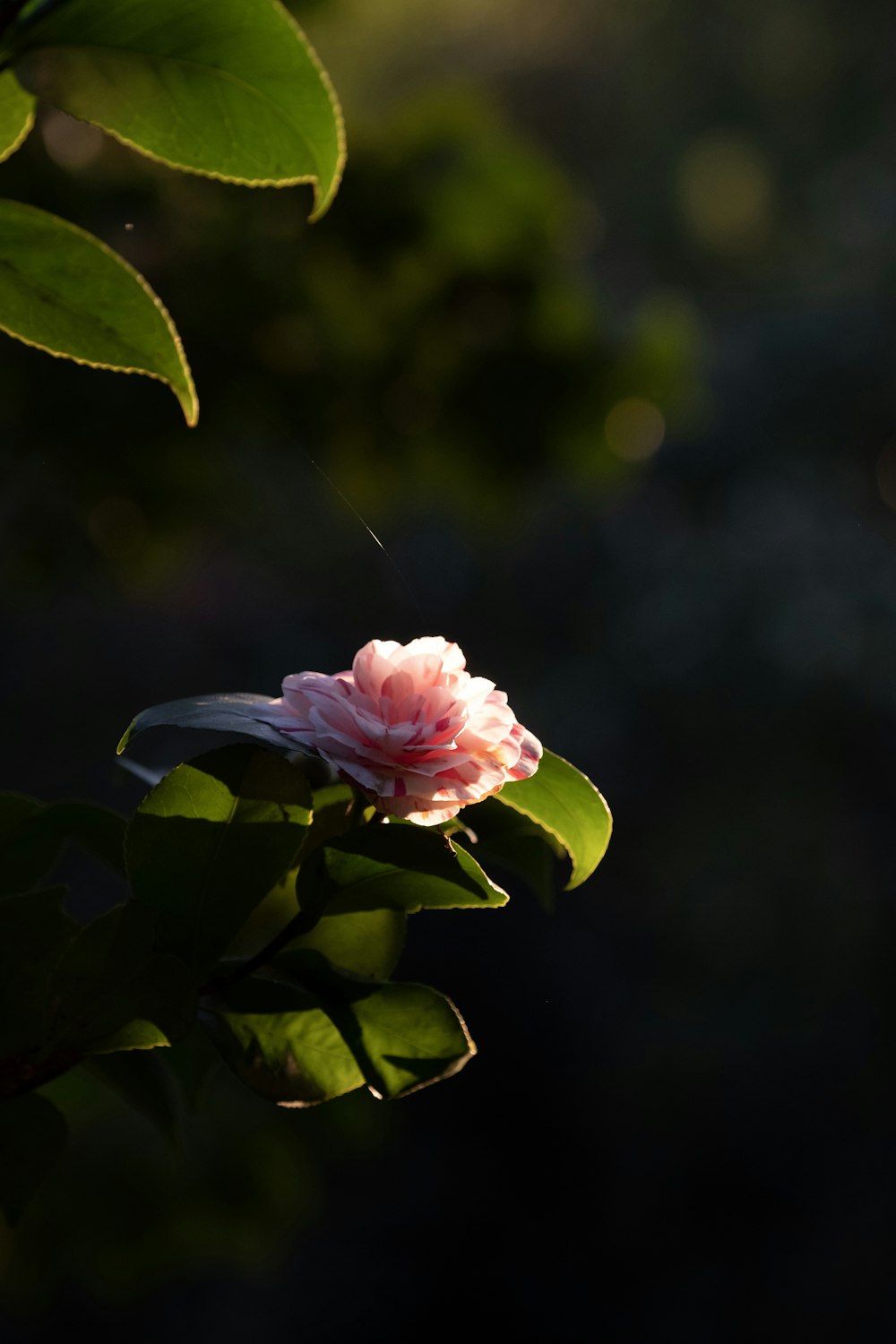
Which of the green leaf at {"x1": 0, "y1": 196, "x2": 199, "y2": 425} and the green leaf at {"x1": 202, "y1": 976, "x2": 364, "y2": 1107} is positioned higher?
the green leaf at {"x1": 0, "y1": 196, "x2": 199, "y2": 425}

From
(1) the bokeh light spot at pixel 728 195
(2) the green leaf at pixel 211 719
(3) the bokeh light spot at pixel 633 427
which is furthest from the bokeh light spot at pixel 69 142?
(1) the bokeh light spot at pixel 728 195

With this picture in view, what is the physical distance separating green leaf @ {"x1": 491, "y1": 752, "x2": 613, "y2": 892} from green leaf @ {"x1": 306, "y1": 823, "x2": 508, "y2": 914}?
0.03 meters

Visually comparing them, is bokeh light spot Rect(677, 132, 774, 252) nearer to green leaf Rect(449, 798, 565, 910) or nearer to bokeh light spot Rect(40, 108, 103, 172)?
bokeh light spot Rect(40, 108, 103, 172)

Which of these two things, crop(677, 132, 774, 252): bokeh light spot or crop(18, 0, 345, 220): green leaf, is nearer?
crop(18, 0, 345, 220): green leaf

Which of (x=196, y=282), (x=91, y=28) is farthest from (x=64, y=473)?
(x=91, y=28)

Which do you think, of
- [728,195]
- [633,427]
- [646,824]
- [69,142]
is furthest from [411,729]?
[728,195]

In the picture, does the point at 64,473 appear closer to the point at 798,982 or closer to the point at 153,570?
the point at 153,570

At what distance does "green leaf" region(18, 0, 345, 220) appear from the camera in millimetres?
357

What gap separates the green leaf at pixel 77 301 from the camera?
36 centimetres

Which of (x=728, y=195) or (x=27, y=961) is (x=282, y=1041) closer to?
(x=27, y=961)

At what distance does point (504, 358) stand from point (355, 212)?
0.21 m

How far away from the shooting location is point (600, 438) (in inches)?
55.5

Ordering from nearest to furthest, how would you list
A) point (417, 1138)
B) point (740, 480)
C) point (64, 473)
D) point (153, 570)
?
point (64, 473) < point (153, 570) < point (417, 1138) < point (740, 480)

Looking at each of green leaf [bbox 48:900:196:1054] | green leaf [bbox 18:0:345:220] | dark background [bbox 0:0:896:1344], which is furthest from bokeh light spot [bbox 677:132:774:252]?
green leaf [bbox 48:900:196:1054]
